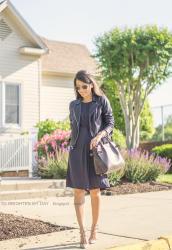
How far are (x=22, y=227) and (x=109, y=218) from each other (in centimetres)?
157

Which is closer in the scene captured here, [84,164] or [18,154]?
[84,164]

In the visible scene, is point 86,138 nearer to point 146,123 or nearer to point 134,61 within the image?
point 134,61

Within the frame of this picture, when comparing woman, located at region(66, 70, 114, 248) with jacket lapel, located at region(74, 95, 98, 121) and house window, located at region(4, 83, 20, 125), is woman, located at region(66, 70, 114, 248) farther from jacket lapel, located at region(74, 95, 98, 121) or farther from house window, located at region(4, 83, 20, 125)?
house window, located at region(4, 83, 20, 125)

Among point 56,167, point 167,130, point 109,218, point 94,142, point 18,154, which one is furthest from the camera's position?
point 167,130

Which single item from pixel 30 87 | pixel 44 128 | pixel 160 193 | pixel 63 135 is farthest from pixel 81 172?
pixel 30 87

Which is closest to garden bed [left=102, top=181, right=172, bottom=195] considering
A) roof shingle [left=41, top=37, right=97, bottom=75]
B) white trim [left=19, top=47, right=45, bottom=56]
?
white trim [left=19, top=47, right=45, bottom=56]

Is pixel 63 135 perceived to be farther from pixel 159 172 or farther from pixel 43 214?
pixel 43 214

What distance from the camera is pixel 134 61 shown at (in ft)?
79.5

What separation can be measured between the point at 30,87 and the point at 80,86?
14.6 metres

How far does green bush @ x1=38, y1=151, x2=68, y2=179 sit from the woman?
790 centimetres

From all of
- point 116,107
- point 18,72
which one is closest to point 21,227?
point 18,72

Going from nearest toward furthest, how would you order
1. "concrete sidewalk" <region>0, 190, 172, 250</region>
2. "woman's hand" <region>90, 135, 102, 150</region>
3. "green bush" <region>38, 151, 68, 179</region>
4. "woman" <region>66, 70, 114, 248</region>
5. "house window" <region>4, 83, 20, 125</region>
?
"woman's hand" <region>90, 135, 102, 150</region>
"woman" <region>66, 70, 114, 248</region>
"concrete sidewalk" <region>0, 190, 172, 250</region>
"green bush" <region>38, 151, 68, 179</region>
"house window" <region>4, 83, 20, 125</region>

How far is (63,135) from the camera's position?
1609 cm

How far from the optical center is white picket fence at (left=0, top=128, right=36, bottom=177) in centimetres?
1596
